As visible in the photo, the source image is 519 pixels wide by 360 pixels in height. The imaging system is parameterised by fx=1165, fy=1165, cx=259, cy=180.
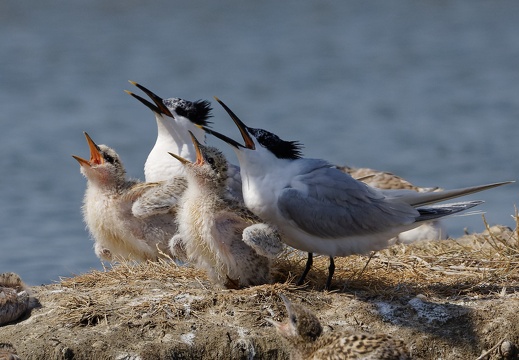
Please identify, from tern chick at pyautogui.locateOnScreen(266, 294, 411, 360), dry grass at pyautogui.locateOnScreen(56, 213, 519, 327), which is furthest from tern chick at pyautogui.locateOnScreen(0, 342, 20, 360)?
tern chick at pyautogui.locateOnScreen(266, 294, 411, 360)

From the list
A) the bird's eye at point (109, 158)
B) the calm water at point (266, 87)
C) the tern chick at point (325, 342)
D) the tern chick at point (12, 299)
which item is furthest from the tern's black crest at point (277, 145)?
the calm water at point (266, 87)

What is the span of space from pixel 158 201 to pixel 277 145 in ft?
3.65

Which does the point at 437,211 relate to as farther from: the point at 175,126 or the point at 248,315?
the point at 175,126

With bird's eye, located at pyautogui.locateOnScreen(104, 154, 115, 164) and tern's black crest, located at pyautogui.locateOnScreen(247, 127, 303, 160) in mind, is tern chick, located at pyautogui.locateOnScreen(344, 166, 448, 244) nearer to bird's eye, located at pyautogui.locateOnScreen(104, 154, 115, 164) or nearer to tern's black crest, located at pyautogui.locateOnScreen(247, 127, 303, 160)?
tern's black crest, located at pyautogui.locateOnScreen(247, 127, 303, 160)

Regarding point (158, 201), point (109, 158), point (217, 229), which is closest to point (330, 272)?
point (217, 229)

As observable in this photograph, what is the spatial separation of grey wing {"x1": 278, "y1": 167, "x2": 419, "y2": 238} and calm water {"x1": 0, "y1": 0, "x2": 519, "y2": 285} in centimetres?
573

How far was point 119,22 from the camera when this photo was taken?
24656 mm

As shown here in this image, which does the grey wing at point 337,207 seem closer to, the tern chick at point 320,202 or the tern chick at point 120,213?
the tern chick at point 320,202

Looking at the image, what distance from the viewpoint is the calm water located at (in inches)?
630

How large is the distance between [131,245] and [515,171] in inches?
367

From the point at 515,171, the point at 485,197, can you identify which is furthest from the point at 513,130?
the point at 485,197

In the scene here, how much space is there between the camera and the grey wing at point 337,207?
7289mm

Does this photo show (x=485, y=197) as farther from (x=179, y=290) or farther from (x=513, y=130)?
(x=179, y=290)

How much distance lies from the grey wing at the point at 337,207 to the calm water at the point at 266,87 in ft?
18.8
